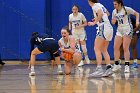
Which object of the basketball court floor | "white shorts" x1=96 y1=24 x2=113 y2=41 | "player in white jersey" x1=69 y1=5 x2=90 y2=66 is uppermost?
"player in white jersey" x1=69 y1=5 x2=90 y2=66

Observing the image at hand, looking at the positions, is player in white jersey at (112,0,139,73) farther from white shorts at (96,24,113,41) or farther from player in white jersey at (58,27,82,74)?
player in white jersey at (58,27,82,74)

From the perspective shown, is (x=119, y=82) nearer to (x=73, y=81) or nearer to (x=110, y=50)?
(x=73, y=81)

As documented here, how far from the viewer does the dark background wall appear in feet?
48.1

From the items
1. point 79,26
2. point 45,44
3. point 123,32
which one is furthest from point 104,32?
point 79,26

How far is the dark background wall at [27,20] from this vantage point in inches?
577

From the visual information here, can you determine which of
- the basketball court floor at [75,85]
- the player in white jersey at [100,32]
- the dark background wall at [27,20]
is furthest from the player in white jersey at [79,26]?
the basketball court floor at [75,85]

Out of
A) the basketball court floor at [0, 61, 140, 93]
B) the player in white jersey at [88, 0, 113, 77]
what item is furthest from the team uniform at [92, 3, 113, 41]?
the basketball court floor at [0, 61, 140, 93]

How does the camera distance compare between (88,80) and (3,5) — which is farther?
(3,5)

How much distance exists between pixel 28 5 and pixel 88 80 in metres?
6.81

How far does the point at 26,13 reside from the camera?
14.7m

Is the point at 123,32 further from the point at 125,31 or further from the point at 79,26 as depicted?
the point at 79,26

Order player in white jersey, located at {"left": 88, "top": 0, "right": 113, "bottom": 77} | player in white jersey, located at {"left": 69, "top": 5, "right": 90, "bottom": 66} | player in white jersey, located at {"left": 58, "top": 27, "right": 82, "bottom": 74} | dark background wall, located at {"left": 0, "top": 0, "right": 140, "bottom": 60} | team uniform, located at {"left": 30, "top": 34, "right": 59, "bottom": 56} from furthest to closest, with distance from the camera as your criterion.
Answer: dark background wall, located at {"left": 0, "top": 0, "right": 140, "bottom": 60}
player in white jersey, located at {"left": 69, "top": 5, "right": 90, "bottom": 66}
team uniform, located at {"left": 30, "top": 34, "right": 59, "bottom": 56}
player in white jersey, located at {"left": 58, "top": 27, "right": 82, "bottom": 74}
player in white jersey, located at {"left": 88, "top": 0, "right": 113, "bottom": 77}

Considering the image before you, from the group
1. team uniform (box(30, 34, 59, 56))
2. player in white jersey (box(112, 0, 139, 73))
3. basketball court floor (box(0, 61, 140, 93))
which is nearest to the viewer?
basketball court floor (box(0, 61, 140, 93))

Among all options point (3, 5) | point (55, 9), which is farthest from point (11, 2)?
point (55, 9)
